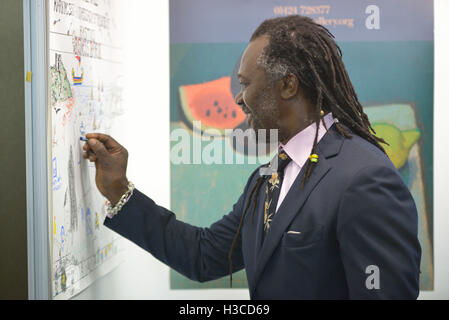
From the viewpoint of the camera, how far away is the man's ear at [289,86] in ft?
3.73

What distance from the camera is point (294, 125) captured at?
116cm

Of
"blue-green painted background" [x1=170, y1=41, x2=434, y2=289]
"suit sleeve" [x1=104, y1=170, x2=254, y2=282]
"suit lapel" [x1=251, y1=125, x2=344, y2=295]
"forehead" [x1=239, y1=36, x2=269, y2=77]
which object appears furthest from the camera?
"blue-green painted background" [x1=170, y1=41, x2=434, y2=289]

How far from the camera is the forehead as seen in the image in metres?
1.16

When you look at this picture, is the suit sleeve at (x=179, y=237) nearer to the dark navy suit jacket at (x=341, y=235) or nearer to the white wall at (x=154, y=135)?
the dark navy suit jacket at (x=341, y=235)

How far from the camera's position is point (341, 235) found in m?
0.98

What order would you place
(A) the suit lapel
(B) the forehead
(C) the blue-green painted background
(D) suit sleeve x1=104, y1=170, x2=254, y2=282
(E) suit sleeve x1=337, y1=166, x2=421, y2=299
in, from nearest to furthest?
(E) suit sleeve x1=337, y1=166, x2=421, y2=299, (A) the suit lapel, (B) the forehead, (D) suit sleeve x1=104, y1=170, x2=254, y2=282, (C) the blue-green painted background

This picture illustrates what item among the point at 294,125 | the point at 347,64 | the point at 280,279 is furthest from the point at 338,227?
the point at 347,64

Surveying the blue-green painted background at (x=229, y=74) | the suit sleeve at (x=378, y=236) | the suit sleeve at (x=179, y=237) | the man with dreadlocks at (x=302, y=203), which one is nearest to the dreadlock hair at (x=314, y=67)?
the man with dreadlocks at (x=302, y=203)

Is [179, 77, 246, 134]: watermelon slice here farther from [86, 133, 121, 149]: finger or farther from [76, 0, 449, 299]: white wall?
[86, 133, 121, 149]: finger

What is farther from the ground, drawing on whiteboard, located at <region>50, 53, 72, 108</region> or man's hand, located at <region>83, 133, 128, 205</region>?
drawing on whiteboard, located at <region>50, 53, 72, 108</region>

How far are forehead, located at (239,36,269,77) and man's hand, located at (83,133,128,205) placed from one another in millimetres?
399

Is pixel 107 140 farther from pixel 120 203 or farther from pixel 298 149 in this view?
pixel 298 149

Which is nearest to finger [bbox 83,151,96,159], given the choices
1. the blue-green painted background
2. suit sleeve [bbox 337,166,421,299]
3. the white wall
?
the white wall

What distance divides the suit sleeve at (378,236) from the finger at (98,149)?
628 mm
